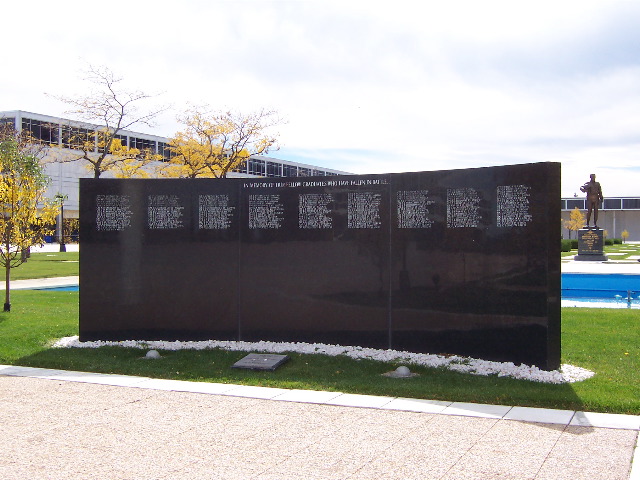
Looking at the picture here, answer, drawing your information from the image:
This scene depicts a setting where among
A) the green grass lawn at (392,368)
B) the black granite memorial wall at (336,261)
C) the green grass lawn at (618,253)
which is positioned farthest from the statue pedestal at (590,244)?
the black granite memorial wall at (336,261)

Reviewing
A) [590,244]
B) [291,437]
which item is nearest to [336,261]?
[291,437]

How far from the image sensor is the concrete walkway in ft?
16.9

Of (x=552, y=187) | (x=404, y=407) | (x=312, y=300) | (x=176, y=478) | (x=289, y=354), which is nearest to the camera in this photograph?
(x=176, y=478)

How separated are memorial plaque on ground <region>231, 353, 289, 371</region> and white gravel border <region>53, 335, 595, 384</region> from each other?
685 mm

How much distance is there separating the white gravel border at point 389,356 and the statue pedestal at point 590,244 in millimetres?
31922

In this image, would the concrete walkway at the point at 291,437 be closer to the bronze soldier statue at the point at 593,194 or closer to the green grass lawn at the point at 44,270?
the green grass lawn at the point at 44,270

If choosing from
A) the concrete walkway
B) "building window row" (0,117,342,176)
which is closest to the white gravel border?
the concrete walkway

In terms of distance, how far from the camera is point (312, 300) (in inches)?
425

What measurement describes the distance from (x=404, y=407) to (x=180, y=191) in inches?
240

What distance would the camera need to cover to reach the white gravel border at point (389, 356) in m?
8.44

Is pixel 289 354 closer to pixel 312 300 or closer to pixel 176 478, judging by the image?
pixel 312 300

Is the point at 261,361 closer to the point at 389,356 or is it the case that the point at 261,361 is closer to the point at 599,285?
the point at 389,356

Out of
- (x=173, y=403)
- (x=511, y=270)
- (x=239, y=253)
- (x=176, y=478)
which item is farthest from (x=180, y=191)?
(x=176, y=478)

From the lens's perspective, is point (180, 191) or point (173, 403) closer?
point (173, 403)
